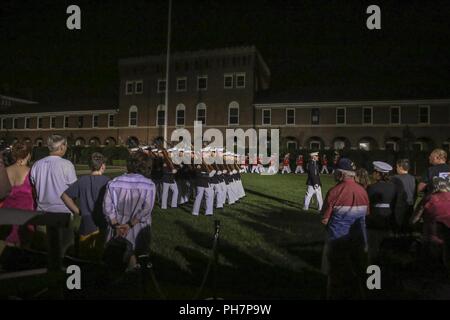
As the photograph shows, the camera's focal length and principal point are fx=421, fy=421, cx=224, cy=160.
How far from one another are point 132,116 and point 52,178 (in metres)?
46.3

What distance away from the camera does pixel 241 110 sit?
46.2 meters

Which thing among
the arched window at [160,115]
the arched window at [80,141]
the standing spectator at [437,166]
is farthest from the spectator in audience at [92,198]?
the arched window at [80,141]

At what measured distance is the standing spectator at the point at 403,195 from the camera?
7.31 meters

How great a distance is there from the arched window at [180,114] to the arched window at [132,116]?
219 inches

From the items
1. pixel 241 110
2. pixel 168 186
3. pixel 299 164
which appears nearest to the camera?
pixel 168 186

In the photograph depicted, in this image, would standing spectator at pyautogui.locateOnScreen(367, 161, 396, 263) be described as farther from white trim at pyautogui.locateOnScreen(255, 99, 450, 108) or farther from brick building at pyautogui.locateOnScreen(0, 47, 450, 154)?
white trim at pyautogui.locateOnScreen(255, 99, 450, 108)

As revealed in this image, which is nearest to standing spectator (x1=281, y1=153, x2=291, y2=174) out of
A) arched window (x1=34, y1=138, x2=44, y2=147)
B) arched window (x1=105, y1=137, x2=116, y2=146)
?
arched window (x1=105, y1=137, x2=116, y2=146)

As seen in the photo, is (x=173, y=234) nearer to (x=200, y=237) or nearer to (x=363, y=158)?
(x=200, y=237)

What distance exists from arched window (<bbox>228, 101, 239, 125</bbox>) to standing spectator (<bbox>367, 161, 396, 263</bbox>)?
3928cm

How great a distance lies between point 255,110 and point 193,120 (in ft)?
23.3

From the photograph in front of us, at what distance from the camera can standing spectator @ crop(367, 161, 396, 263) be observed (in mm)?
6848

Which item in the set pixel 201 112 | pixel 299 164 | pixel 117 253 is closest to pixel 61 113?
pixel 201 112

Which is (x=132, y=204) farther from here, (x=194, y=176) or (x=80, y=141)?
(x=80, y=141)

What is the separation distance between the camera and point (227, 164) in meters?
14.6
